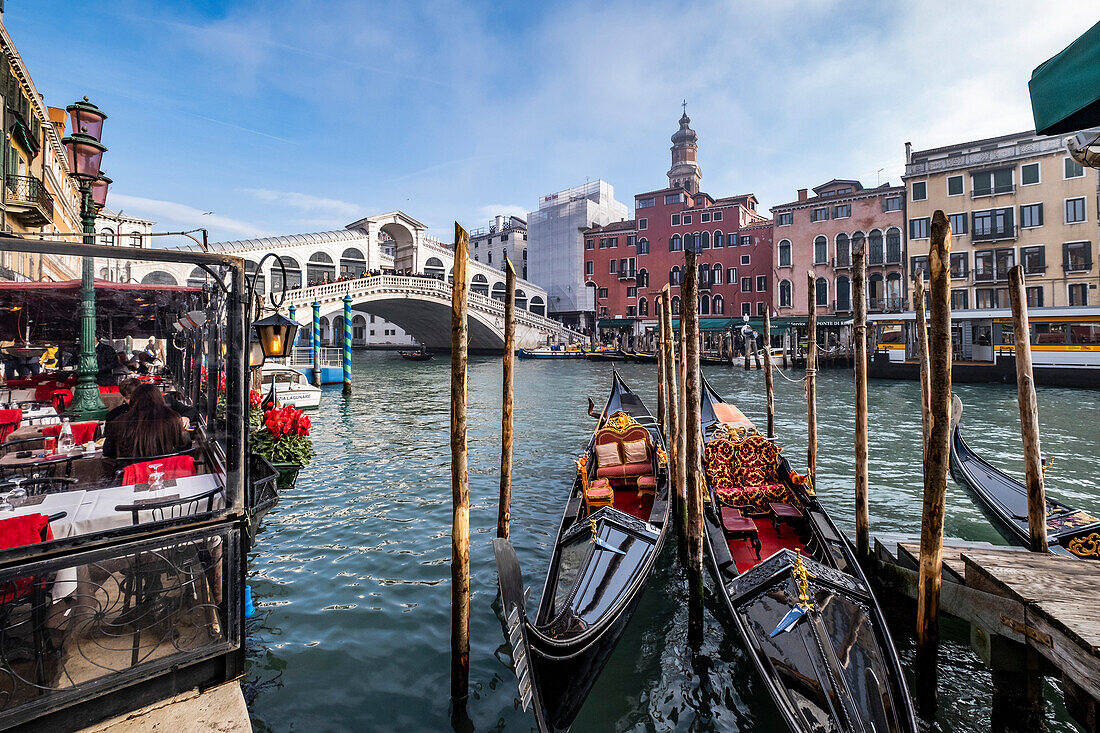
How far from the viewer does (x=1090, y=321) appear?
16.6 m

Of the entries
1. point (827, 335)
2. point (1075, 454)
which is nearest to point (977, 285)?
point (827, 335)

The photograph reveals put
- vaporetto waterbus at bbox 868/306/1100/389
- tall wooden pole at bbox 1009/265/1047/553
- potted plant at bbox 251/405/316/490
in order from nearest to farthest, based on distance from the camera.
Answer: tall wooden pole at bbox 1009/265/1047/553
potted plant at bbox 251/405/316/490
vaporetto waterbus at bbox 868/306/1100/389

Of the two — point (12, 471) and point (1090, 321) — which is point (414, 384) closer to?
point (12, 471)

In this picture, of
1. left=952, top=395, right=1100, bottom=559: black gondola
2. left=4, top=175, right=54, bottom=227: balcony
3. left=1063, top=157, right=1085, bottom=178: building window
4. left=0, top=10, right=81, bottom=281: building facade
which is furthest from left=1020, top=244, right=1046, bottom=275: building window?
left=4, top=175, right=54, bottom=227: balcony

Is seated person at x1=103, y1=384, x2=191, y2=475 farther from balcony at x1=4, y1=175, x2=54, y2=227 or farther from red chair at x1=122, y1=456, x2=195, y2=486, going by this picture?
balcony at x1=4, y1=175, x2=54, y2=227

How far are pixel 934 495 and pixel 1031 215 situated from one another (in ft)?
85.0

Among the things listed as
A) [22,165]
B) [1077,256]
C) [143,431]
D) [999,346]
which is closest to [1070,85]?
[143,431]

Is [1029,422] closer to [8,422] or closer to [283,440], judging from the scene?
[283,440]

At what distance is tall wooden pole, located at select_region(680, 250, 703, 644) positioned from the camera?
3.69 meters

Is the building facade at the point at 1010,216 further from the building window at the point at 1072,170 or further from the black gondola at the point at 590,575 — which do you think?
Answer: the black gondola at the point at 590,575

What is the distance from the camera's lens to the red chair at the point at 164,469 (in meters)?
3.05

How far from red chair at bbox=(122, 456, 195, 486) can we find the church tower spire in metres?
42.5

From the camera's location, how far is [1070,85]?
7.00 ft

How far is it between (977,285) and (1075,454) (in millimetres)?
17610
